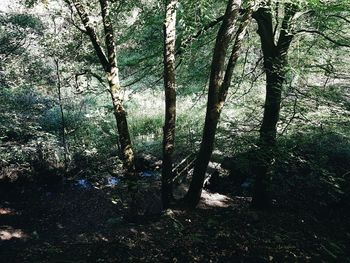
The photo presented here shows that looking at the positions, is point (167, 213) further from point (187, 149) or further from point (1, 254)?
point (187, 149)

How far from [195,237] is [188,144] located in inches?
172

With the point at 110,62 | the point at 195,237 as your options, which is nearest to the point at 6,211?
the point at 110,62

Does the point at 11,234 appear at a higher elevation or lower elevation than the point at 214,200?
lower

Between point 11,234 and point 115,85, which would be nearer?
point 115,85

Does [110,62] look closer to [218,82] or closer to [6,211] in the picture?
[218,82]

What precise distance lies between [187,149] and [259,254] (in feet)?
16.3

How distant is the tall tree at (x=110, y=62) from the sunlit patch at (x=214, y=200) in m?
2.20

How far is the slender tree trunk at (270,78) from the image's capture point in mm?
6766

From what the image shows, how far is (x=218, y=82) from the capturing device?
6.34 m

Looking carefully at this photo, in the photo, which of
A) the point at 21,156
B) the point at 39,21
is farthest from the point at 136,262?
the point at 39,21

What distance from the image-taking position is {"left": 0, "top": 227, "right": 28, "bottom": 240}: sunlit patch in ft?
25.9

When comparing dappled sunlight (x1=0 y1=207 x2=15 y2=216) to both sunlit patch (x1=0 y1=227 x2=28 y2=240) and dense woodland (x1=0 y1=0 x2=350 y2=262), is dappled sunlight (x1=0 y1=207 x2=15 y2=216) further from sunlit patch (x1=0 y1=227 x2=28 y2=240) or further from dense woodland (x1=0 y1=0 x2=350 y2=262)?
sunlit patch (x1=0 y1=227 x2=28 y2=240)

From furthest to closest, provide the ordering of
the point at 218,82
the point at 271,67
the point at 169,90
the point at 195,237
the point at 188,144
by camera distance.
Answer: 1. the point at 188,144
2. the point at 271,67
3. the point at 169,90
4. the point at 218,82
5. the point at 195,237

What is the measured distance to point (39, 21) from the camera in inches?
479
